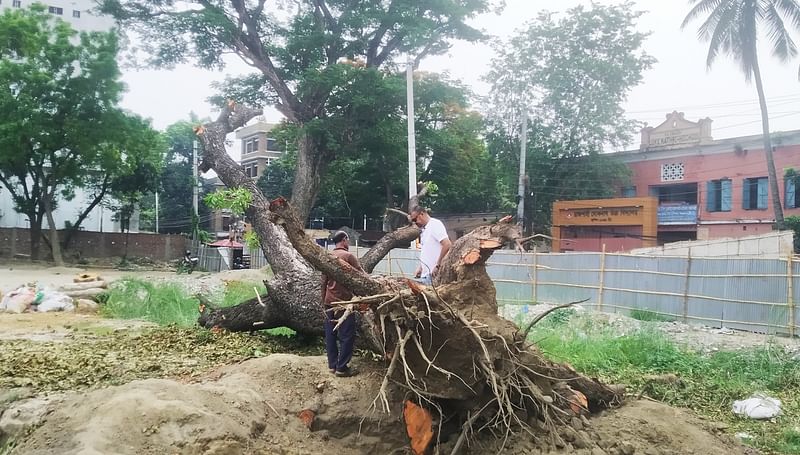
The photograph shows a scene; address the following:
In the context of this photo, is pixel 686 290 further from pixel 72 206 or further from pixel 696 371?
pixel 72 206

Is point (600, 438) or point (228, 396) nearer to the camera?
point (228, 396)

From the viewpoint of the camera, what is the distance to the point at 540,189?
2892cm

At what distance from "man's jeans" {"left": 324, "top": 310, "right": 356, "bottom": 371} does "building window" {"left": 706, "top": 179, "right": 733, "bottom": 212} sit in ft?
78.9

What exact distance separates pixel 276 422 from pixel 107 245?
29.4m

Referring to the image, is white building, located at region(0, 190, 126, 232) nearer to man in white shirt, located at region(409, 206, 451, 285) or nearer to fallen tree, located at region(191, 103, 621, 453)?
man in white shirt, located at region(409, 206, 451, 285)

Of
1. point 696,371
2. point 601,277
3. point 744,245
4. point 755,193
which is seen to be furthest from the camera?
point 755,193

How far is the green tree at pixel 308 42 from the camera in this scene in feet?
65.5

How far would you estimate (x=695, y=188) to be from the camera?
2612 cm

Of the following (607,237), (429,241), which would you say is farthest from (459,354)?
(607,237)

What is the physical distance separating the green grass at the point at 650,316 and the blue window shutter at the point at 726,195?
15.2 metres

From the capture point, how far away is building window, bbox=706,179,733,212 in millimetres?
24828

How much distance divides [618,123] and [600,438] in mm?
24712

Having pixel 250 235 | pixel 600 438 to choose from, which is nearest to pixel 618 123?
pixel 250 235

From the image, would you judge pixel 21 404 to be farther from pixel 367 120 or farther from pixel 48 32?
pixel 48 32
